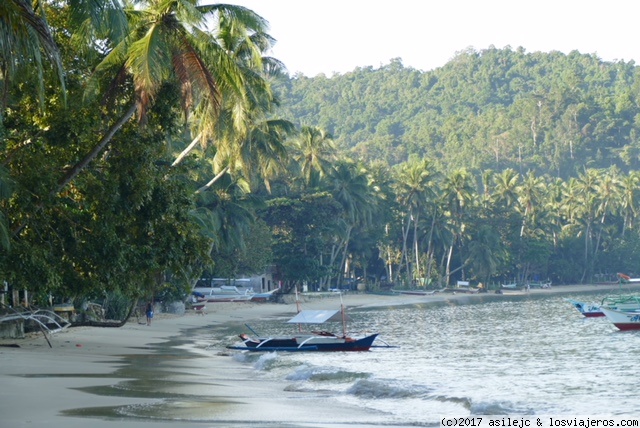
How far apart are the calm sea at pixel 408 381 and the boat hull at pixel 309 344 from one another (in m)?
0.51

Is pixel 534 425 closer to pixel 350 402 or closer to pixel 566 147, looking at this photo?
pixel 350 402

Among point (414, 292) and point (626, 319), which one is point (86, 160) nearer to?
point (626, 319)

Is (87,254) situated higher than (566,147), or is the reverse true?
(566,147)

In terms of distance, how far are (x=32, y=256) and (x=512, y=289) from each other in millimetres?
99733

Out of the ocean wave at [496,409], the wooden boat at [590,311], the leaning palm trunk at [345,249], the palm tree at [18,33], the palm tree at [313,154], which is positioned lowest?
the ocean wave at [496,409]

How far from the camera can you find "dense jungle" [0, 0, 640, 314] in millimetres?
23250

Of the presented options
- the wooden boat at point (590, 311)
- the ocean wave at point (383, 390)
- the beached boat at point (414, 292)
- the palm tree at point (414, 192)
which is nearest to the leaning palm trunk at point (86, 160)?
the ocean wave at point (383, 390)

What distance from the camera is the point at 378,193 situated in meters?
103

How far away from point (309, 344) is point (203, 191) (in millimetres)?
27743

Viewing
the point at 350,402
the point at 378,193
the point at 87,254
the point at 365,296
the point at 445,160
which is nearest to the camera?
the point at 350,402

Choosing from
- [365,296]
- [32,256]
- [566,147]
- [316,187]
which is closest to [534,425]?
[32,256]

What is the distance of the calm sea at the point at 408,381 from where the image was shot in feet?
57.8

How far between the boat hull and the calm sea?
0.51 meters

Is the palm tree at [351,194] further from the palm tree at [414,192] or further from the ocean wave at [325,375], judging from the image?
the ocean wave at [325,375]
